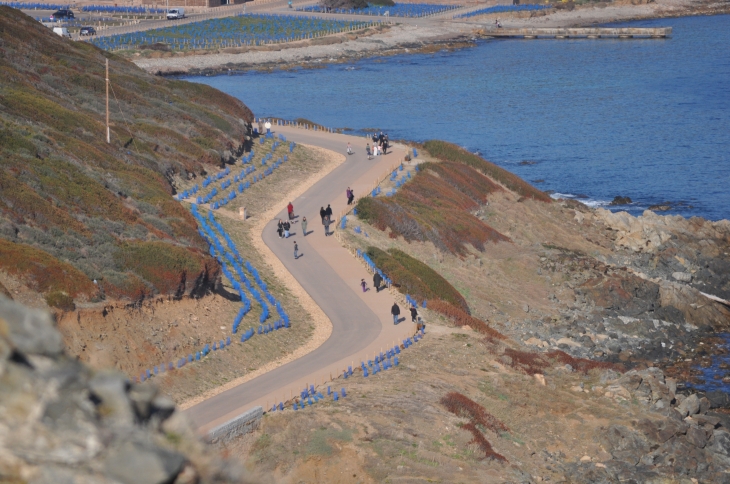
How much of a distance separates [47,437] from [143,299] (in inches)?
1025

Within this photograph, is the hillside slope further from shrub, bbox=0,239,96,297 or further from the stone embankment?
the stone embankment

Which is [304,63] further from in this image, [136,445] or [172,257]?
[136,445]

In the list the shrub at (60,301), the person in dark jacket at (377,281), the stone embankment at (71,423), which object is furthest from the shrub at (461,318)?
the stone embankment at (71,423)

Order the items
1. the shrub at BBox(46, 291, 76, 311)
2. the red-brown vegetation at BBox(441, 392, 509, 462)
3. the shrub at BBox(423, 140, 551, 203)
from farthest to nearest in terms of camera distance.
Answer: the shrub at BBox(423, 140, 551, 203) < the red-brown vegetation at BBox(441, 392, 509, 462) < the shrub at BBox(46, 291, 76, 311)

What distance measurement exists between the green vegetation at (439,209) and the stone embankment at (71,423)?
4373cm

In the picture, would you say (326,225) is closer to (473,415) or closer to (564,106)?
(473,415)

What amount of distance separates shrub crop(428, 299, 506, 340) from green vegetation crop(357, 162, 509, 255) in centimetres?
953

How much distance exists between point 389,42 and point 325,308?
116465mm

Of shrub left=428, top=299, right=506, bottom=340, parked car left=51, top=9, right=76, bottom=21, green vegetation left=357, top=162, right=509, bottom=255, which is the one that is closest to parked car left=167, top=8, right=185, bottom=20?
→ parked car left=51, top=9, right=76, bottom=21

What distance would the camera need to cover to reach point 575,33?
162 m

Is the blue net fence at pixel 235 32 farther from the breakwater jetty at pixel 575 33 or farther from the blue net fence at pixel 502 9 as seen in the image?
the breakwater jetty at pixel 575 33

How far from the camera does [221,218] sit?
53.4 meters

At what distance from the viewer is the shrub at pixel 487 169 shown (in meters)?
70.7

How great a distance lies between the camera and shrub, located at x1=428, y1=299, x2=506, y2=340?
1727 inches
